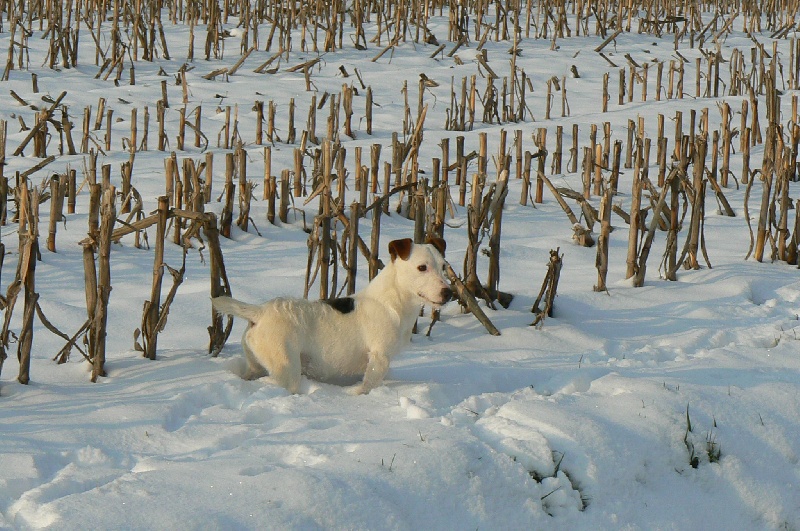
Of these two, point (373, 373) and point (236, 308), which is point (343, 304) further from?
point (236, 308)

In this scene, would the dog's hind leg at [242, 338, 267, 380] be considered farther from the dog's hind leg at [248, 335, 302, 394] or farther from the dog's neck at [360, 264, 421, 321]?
the dog's neck at [360, 264, 421, 321]

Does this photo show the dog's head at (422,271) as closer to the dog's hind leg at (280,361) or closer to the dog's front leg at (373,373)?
the dog's front leg at (373,373)

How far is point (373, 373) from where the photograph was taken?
5238mm

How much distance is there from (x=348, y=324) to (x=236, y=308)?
0.61 metres

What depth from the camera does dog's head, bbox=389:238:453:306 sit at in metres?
5.15

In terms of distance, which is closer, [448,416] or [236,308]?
[448,416]

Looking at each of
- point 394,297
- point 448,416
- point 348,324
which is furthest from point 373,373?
point 448,416

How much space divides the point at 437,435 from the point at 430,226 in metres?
2.76

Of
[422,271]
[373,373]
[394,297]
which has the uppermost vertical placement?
[422,271]

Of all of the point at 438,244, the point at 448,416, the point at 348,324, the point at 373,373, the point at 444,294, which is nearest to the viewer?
the point at 448,416

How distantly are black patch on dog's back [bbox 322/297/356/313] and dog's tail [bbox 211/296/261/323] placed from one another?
0.41 metres

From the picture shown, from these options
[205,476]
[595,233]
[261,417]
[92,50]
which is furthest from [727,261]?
[92,50]

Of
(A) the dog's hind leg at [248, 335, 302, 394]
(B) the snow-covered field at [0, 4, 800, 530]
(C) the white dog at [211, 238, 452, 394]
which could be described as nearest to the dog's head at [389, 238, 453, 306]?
(C) the white dog at [211, 238, 452, 394]

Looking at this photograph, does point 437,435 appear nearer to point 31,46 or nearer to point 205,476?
point 205,476
